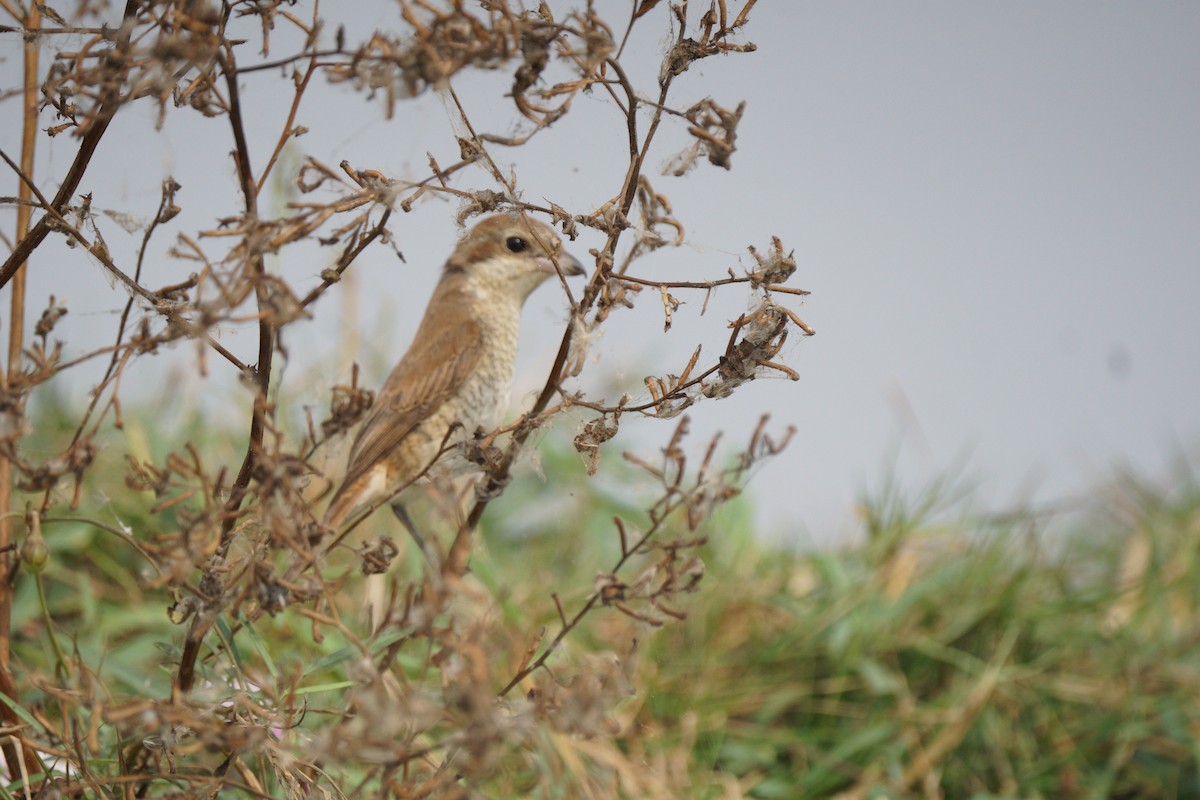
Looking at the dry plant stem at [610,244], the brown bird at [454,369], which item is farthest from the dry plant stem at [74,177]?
the brown bird at [454,369]

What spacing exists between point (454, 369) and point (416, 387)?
138 millimetres

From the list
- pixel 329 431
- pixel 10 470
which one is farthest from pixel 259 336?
pixel 10 470

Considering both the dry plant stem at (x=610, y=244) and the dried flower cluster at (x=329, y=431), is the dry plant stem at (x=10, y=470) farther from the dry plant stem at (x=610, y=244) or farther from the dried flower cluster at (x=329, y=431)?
the dry plant stem at (x=610, y=244)

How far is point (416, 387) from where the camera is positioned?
351cm

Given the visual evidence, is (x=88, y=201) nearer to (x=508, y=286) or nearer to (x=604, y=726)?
(x=604, y=726)

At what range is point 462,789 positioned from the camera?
1322mm

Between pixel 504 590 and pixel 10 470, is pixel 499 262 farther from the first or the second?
pixel 10 470

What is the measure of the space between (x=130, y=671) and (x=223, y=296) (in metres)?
1.84

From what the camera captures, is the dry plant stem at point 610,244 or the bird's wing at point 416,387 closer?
the dry plant stem at point 610,244

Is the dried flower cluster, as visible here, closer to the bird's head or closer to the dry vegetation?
the dry vegetation

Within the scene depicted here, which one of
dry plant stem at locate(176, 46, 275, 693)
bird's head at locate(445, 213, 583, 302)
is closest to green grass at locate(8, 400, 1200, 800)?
bird's head at locate(445, 213, 583, 302)

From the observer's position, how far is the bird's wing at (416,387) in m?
3.41

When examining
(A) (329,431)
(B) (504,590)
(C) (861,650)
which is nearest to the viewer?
(A) (329,431)

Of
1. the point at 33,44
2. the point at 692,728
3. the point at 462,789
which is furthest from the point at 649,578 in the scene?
the point at 692,728
